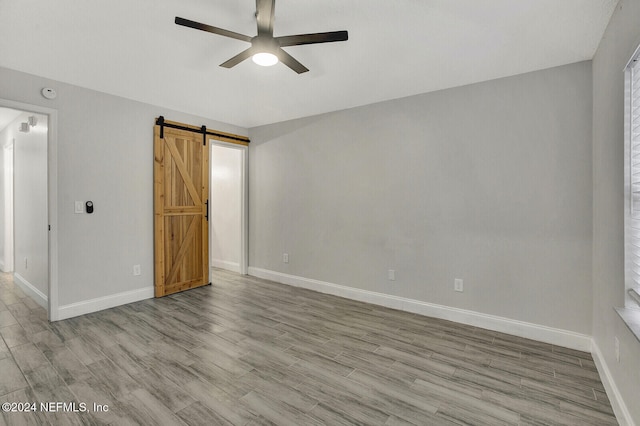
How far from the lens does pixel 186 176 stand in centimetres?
439

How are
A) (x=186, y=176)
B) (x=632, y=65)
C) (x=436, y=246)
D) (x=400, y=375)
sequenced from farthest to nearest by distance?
(x=186, y=176), (x=436, y=246), (x=400, y=375), (x=632, y=65)

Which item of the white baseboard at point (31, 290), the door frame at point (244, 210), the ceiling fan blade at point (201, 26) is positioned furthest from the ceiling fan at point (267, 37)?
the white baseboard at point (31, 290)

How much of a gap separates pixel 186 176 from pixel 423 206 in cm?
326

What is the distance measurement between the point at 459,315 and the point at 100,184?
4.33m

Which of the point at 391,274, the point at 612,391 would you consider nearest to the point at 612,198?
the point at 612,391

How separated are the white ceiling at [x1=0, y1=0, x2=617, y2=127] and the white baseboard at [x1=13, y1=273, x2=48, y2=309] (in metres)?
2.57

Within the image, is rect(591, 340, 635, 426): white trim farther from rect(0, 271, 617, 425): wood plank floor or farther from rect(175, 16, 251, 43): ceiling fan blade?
rect(175, 16, 251, 43): ceiling fan blade

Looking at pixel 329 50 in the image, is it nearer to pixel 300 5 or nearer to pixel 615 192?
pixel 300 5

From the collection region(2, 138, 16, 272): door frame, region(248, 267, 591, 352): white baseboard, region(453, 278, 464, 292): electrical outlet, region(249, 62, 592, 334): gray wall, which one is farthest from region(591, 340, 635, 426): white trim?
region(2, 138, 16, 272): door frame

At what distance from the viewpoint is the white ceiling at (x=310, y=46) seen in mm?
Answer: 2064

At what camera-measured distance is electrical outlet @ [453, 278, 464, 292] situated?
3.26m

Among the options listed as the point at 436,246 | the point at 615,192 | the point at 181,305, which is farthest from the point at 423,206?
the point at 181,305

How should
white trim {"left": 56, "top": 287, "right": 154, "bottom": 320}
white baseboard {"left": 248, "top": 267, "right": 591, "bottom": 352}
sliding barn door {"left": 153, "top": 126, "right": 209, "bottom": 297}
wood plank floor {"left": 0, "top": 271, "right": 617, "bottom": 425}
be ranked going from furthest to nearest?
1. sliding barn door {"left": 153, "top": 126, "right": 209, "bottom": 297}
2. white trim {"left": 56, "top": 287, "right": 154, "bottom": 320}
3. white baseboard {"left": 248, "top": 267, "right": 591, "bottom": 352}
4. wood plank floor {"left": 0, "top": 271, "right": 617, "bottom": 425}

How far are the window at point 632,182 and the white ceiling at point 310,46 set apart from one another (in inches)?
25.4
